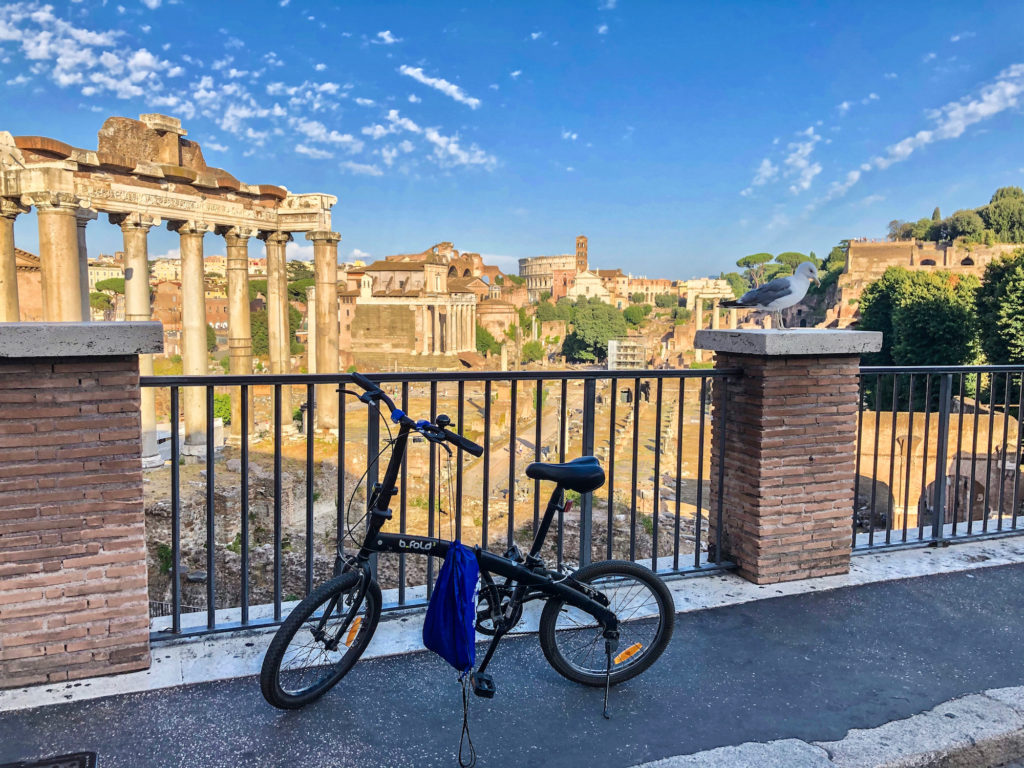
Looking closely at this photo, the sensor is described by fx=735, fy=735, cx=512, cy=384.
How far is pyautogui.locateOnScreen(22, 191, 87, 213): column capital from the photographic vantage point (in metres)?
15.2

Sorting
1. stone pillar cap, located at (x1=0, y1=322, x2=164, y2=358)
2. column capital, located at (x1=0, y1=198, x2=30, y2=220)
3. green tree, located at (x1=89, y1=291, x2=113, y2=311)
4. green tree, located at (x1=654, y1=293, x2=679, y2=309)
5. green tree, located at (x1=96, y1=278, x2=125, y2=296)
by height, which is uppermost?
green tree, located at (x1=654, y1=293, x2=679, y2=309)

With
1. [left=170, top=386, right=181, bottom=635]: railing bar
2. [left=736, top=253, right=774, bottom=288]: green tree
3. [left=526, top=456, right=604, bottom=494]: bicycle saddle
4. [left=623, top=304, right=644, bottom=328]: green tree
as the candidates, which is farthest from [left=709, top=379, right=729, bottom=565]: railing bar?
[left=736, top=253, right=774, bottom=288]: green tree

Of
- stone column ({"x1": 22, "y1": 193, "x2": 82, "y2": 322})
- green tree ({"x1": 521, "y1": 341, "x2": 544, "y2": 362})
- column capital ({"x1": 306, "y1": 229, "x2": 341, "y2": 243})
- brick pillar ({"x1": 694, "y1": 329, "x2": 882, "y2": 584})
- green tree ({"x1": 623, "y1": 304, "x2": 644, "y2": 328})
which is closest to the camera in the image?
brick pillar ({"x1": 694, "y1": 329, "x2": 882, "y2": 584})

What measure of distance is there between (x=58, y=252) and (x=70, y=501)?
15.1 m

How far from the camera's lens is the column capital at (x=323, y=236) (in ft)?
70.7

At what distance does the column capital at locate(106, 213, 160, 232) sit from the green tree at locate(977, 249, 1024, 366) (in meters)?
29.7

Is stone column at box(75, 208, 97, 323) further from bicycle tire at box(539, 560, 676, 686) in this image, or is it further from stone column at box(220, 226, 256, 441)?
bicycle tire at box(539, 560, 676, 686)

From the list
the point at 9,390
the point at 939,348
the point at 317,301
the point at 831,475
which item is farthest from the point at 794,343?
the point at 939,348

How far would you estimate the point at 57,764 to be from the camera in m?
2.63

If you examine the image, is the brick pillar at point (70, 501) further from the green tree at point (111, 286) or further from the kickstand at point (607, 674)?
the green tree at point (111, 286)

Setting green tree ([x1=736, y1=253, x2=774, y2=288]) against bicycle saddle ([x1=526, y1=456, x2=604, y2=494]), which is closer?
bicycle saddle ([x1=526, y1=456, x2=604, y2=494])

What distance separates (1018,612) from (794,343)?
1969mm

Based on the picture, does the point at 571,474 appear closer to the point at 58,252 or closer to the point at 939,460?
the point at 939,460

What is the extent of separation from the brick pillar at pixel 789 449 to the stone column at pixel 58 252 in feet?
50.4
